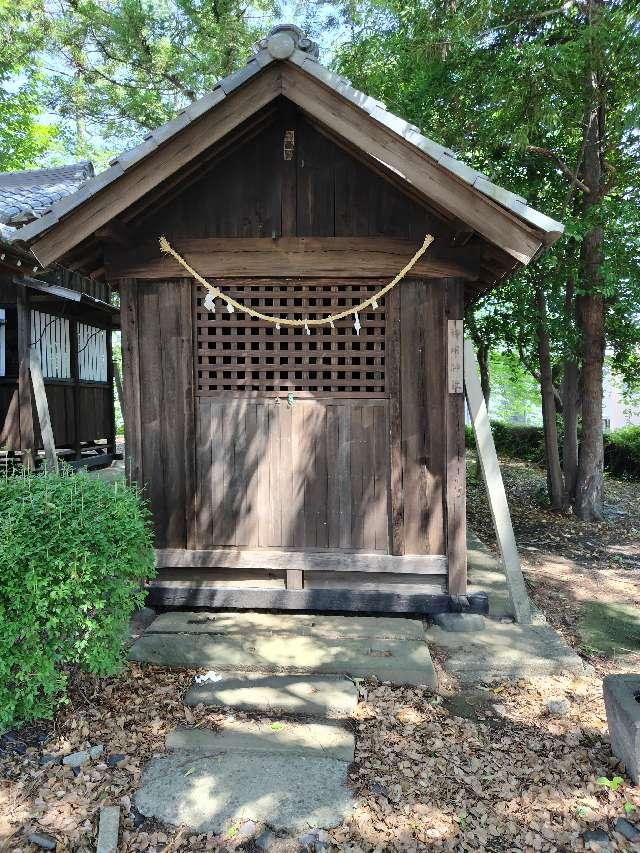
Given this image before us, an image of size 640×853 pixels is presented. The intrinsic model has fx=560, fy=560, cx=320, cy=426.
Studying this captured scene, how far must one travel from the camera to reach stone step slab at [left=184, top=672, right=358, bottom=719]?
3.51 metres

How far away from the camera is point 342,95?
3.97 metres

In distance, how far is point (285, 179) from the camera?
192 inches

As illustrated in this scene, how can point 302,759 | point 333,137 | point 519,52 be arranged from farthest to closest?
point 519,52 < point 333,137 < point 302,759

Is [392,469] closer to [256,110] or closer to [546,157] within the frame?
[256,110]

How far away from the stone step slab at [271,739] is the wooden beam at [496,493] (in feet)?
7.28

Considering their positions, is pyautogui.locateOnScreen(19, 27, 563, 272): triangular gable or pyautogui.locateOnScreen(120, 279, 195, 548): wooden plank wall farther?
pyautogui.locateOnScreen(120, 279, 195, 548): wooden plank wall

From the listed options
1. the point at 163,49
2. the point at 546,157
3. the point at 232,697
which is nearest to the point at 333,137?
the point at 232,697

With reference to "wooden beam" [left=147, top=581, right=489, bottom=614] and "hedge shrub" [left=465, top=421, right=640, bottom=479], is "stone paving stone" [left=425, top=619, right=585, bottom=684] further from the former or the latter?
"hedge shrub" [left=465, top=421, right=640, bottom=479]

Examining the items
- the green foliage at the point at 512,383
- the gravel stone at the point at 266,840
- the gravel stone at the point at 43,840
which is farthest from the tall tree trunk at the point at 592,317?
the gravel stone at the point at 43,840

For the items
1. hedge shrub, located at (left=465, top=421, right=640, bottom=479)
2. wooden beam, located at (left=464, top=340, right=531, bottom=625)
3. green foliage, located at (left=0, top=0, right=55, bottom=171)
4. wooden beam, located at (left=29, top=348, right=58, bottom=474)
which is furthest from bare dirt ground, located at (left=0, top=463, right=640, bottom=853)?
green foliage, located at (left=0, top=0, right=55, bottom=171)

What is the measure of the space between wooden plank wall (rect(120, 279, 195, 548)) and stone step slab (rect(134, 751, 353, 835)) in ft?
7.29

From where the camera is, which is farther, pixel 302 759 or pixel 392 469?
pixel 392 469

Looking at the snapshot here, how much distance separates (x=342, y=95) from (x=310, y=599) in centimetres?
396

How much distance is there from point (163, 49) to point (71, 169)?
545 cm
